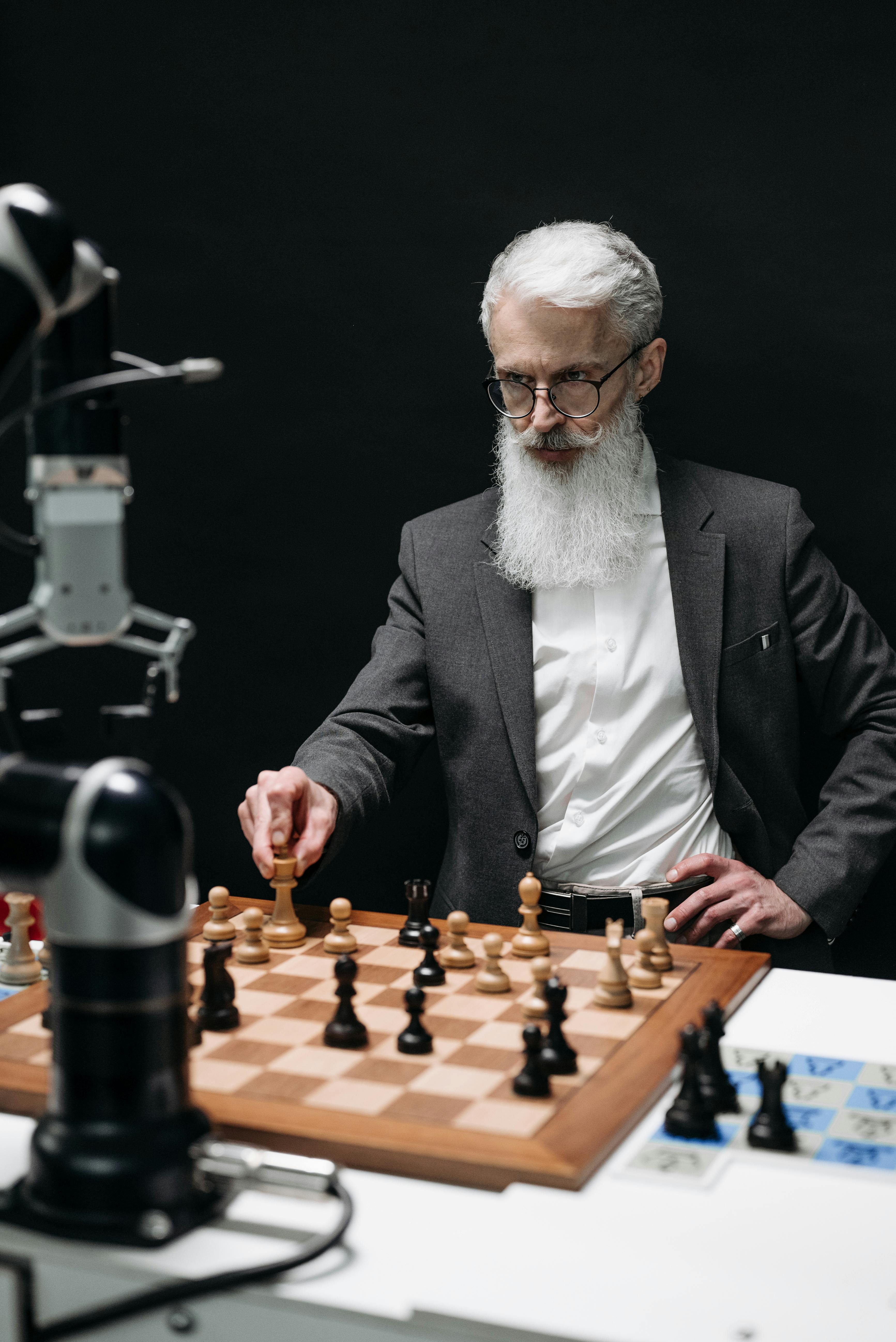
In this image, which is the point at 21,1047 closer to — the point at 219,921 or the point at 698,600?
the point at 219,921

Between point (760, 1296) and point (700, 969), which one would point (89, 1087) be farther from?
point (700, 969)

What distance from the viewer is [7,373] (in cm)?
117

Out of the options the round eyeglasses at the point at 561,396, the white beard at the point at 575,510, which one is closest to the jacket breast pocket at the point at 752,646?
the white beard at the point at 575,510

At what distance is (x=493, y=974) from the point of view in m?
1.73

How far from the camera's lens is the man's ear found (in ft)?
9.30

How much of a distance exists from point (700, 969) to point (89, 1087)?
3.16 ft

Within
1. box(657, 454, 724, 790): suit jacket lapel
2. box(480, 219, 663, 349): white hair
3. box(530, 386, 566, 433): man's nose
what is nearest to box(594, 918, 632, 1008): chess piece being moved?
box(657, 454, 724, 790): suit jacket lapel

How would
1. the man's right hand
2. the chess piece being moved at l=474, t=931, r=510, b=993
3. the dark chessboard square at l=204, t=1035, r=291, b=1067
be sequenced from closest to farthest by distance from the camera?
the dark chessboard square at l=204, t=1035, r=291, b=1067 < the chess piece being moved at l=474, t=931, r=510, b=993 < the man's right hand

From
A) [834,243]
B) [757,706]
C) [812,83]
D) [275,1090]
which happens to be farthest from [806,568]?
[275,1090]

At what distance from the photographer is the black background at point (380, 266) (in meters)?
2.88

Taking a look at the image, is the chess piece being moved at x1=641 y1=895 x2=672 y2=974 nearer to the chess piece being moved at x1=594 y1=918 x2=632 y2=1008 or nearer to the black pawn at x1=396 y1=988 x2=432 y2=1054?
the chess piece being moved at x1=594 y1=918 x2=632 y2=1008

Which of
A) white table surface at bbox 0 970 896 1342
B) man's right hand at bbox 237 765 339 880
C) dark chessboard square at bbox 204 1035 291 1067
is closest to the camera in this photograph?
white table surface at bbox 0 970 896 1342

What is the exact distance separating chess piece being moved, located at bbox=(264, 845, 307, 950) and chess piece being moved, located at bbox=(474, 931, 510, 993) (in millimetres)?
325

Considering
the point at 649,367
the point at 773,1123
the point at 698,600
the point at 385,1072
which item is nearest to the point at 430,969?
the point at 385,1072
